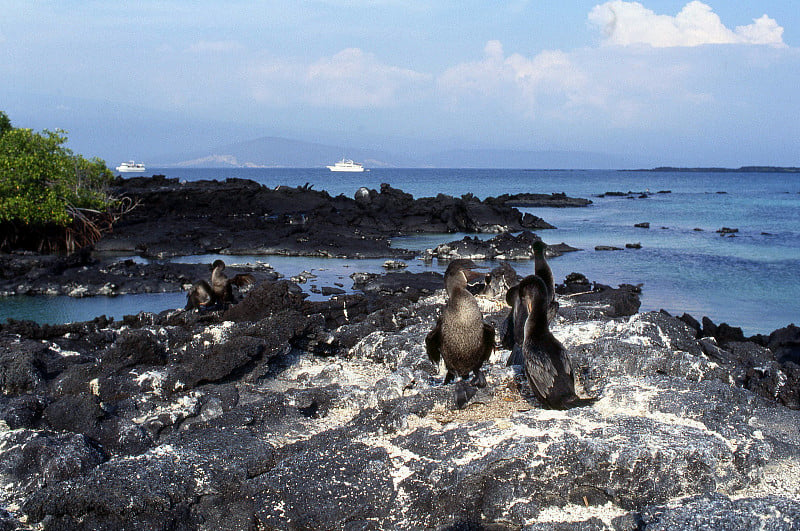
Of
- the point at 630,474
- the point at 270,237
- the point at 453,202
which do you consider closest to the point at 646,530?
the point at 630,474

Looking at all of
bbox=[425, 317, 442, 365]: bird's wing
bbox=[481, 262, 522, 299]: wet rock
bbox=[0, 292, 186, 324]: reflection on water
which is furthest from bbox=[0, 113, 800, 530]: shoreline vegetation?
bbox=[0, 292, 186, 324]: reflection on water

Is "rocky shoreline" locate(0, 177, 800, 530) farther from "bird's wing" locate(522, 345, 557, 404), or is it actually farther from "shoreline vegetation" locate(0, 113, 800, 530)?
"bird's wing" locate(522, 345, 557, 404)

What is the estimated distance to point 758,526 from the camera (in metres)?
4.07

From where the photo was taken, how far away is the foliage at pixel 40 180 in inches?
736

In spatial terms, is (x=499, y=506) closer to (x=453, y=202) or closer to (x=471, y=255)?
(x=471, y=255)

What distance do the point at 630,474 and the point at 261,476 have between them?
2.70m

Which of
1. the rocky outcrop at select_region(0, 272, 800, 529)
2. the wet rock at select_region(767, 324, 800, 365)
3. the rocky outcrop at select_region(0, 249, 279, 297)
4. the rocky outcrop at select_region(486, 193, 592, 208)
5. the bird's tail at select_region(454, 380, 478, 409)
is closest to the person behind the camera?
the rocky outcrop at select_region(0, 272, 800, 529)

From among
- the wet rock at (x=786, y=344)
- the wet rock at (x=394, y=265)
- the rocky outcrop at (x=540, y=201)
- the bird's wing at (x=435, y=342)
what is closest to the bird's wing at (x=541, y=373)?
the bird's wing at (x=435, y=342)

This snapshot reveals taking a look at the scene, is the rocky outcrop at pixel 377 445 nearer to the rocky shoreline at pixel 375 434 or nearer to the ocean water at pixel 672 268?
the rocky shoreline at pixel 375 434

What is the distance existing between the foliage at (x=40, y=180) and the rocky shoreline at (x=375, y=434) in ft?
35.4

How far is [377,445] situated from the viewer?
17.2ft

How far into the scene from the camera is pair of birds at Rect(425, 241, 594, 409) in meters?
5.46

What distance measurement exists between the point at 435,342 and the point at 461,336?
397 millimetres

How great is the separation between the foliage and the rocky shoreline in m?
10.8
